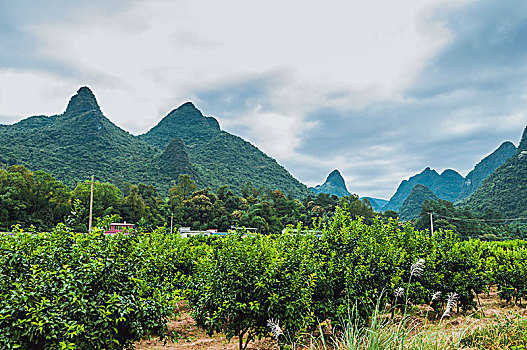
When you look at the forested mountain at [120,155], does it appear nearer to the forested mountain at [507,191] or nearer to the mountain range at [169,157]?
the mountain range at [169,157]

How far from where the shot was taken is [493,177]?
57500mm

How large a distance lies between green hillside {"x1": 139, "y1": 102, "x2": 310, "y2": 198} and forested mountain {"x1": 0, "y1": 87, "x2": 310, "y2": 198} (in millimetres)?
248

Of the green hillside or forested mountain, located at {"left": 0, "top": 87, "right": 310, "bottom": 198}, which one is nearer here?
forested mountain, located at {"left": 0, "top": 87, "right": 310, "bottom": 198}

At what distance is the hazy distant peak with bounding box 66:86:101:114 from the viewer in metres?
84.5

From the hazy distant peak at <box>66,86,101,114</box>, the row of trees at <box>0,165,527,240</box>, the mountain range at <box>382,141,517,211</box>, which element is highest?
the hazy distant peak at <box>66,86,101,114</box>

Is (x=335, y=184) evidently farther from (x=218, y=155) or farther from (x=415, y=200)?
(x=218, y=155)

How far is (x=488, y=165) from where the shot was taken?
92.1 metres

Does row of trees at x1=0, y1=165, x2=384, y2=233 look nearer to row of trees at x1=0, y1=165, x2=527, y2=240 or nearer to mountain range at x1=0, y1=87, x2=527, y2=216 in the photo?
row of trees at x1=0, y1=165, x2=527, y2=240

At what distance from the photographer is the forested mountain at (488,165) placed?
8856 centimetres

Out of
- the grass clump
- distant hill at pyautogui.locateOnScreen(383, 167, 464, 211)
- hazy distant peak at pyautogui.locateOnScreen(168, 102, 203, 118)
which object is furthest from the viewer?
distant hill at pyautogui.locateOnScreen(383, 167, 464, 211)

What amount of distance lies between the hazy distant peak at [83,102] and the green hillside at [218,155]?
79.5 ft

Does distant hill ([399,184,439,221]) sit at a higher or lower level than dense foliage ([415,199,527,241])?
higher

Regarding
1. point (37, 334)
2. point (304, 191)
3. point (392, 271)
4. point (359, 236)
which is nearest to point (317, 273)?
point (359, 236)

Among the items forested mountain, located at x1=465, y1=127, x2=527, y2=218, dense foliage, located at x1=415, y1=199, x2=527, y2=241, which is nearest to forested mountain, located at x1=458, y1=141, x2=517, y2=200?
forested mountain, located at x1=465, y1=127, x2=527, y2=218
